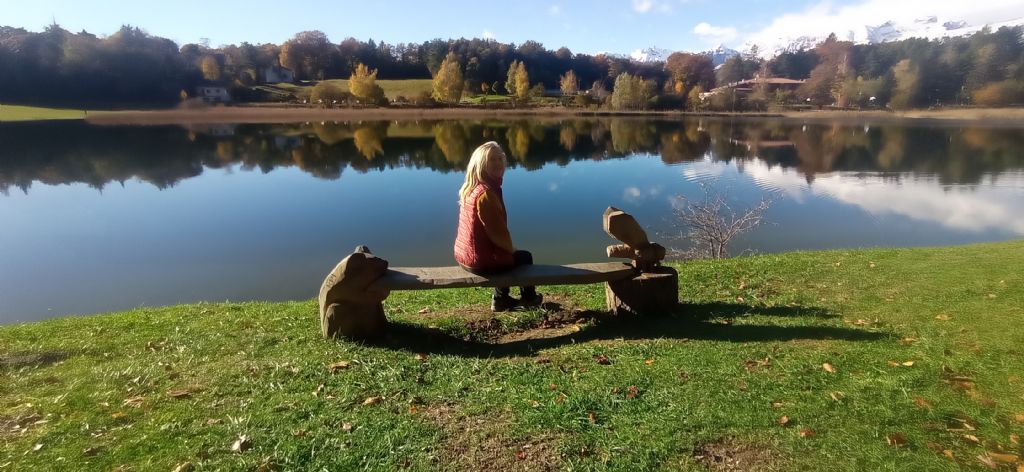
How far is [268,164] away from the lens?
33375mm

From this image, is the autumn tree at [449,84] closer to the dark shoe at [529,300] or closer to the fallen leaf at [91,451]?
the dark shoe at [529,300]

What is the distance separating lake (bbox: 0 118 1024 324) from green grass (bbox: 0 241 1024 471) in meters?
6.57

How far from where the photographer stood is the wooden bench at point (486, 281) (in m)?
5.98

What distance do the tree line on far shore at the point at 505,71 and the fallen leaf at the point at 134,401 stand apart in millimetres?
77824

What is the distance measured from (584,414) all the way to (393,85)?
379 ft

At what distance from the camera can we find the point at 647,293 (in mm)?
6676

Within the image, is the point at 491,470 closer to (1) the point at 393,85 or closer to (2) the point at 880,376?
(2) the point at 880,376

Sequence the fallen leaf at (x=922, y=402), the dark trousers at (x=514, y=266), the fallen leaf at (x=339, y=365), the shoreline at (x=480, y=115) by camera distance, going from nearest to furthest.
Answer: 1. the fallen leaf at (x=922, y=402)
2. the fallen leaf at (x=339, y=365)
3. the dark trousers at (x=514, y=266)
4. the shoreline at (x=480, y=115)

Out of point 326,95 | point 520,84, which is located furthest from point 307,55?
point 520,84

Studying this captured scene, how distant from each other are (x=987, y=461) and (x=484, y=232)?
173 inches

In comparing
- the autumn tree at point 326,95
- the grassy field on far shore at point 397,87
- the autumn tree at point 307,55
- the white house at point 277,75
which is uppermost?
the autumn tree at point 307,55

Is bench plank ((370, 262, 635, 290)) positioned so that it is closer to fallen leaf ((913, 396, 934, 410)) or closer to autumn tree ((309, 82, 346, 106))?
fallen leaf ((913, 396, 934, 410))

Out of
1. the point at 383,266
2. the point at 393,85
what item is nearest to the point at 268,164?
the point at 383,266

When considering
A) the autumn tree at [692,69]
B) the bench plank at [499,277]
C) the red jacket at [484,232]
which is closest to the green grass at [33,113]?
the bench plank at [499,277]
